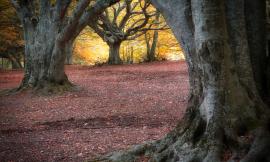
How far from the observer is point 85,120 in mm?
9867

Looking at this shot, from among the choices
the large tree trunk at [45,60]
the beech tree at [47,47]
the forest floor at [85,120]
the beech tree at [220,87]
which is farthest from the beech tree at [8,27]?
the beech tree at [220,87]

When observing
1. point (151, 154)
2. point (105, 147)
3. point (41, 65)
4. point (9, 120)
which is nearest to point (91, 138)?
point (105, 147)

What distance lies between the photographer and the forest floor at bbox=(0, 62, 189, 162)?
23.5 ft

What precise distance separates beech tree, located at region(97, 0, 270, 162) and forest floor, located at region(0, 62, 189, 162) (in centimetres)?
230

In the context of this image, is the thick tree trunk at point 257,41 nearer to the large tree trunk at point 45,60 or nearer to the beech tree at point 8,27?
the large tree trunk at point 45,60

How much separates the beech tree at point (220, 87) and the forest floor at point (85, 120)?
230 cm

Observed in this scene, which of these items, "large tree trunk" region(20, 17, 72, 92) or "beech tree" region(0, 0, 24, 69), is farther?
"beech tree" region(0, 0, 24, 69)

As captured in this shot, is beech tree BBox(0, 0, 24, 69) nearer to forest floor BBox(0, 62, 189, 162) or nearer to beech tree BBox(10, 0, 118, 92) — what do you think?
beech tree BBox(10, 0, 118, 92)

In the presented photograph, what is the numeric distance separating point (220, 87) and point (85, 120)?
19.0 ft

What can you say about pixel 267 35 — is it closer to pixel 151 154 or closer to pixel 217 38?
pixel 217 38

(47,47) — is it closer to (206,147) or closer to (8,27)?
(206,147)

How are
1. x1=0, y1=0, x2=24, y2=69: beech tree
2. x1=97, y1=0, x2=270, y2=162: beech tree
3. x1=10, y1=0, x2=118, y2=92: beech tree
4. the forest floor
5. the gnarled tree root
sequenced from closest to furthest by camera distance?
1. the gnarled tree root
2. x1=97, y1=0, x2=270, y2=162: beech tree
3. the forest floor
4. x1=10, y1=0, x2=118, y2=92: beech tree
5. x1=0, y1=0, x2=24, y2=69: beech tree

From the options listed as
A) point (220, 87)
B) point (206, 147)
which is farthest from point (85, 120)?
point (220, 87)

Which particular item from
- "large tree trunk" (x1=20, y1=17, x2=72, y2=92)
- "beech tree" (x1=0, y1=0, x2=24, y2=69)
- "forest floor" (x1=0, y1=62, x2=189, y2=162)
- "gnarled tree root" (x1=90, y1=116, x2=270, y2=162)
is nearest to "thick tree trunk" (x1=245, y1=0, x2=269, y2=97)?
"gnarled tree root" (x1=90, y1=116, x2=270, y2=162)
